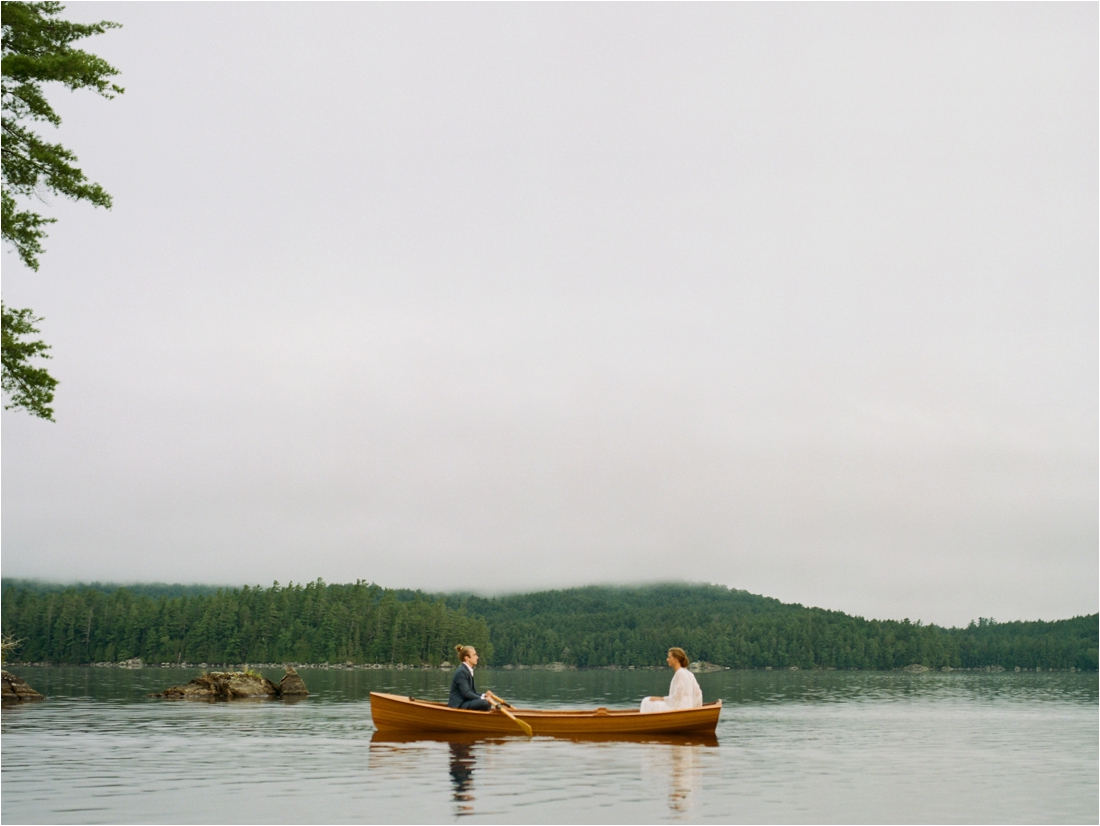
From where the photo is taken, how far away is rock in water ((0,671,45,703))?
66.2 meters

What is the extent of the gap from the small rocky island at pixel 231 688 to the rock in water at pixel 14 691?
844cm

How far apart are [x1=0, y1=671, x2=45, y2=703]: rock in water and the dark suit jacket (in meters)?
41.4

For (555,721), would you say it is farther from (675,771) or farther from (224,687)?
(224,687)

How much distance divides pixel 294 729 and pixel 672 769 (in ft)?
65.8

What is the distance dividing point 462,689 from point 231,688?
3906 centimetres

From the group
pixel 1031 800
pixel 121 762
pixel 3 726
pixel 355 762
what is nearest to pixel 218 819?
pixel 355 762

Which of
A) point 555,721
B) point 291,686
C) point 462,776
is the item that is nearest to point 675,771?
point 462,776

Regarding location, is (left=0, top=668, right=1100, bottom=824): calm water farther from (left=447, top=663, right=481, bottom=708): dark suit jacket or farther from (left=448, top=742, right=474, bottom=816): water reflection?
(left=447, top=663, right=481, bottom=708): dark suit jacket

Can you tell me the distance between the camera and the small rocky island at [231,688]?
228 feet

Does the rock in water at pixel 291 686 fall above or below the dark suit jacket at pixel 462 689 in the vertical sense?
below

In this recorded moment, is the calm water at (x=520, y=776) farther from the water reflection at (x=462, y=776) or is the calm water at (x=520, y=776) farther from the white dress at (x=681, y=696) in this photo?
the white dress at (x=681, y=696)

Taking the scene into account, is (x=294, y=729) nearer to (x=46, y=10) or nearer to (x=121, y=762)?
(x=121, y=762)

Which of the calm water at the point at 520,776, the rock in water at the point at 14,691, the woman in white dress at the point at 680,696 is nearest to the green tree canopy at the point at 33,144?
the calm water at the point at 520,776

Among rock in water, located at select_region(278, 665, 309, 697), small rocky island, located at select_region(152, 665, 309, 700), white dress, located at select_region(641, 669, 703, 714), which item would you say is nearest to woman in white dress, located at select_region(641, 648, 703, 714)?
white dress, located at select_region(641, 669, 703, 714)
